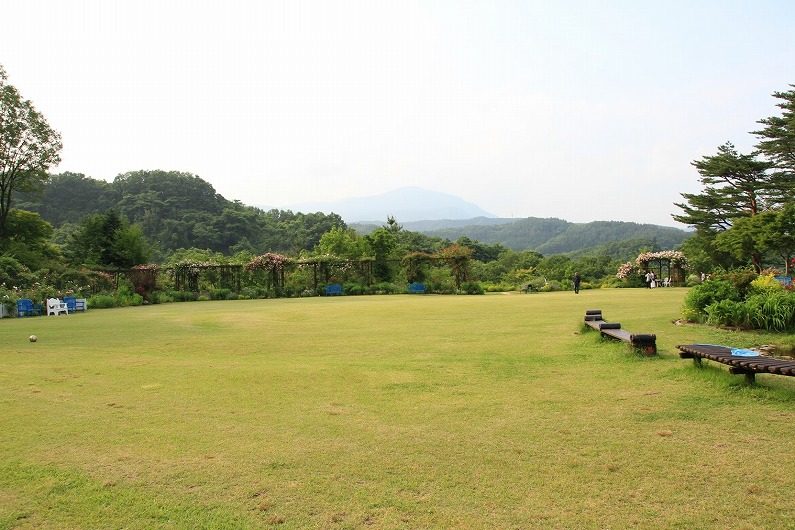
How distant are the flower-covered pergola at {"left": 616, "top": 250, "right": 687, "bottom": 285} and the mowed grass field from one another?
23594mm

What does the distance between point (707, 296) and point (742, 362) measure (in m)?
6.58

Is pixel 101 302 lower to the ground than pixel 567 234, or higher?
lower

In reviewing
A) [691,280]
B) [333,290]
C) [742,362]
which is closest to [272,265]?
[333,290]

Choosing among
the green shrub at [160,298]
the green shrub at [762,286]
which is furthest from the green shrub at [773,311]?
the green shrub at [160,298]

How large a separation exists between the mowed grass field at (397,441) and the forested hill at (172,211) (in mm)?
46138

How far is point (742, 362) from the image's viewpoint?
5461 millimetres

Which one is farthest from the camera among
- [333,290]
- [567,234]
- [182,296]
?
[567,234]

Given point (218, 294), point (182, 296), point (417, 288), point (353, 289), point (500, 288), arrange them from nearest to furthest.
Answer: point (182, 296)
point (218, 294)
point (353, 289)
point (417, 288)
point (500, 288)

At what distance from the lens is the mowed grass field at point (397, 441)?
3.29m

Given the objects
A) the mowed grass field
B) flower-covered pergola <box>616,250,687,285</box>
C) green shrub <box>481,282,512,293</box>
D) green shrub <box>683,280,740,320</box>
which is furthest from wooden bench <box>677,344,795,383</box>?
flower-covered pergola <box>616,250,687,285</box>

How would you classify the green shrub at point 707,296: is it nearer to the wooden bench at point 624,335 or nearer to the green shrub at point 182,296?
the wooden bench at point 624,335

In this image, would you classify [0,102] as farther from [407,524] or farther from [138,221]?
[407,524]

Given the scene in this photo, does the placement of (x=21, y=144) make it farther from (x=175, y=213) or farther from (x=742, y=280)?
(x=742, y=280)

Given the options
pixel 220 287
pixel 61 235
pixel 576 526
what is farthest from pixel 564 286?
pixel 61 235
